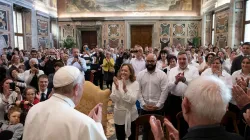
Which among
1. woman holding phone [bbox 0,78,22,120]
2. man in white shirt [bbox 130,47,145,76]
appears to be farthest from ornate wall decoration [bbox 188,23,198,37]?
woman holding phone [bbox 0,78,22,120]

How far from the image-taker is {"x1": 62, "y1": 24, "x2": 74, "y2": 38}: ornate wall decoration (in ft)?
62.4

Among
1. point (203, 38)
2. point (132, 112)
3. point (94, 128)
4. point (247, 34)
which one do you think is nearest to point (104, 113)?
point (132, 112)

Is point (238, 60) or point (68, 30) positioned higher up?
point (68, 30)

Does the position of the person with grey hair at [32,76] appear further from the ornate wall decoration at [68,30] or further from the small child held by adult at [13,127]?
the ornate wall decoration at [68,30]

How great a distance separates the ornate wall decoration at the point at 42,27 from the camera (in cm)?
1557

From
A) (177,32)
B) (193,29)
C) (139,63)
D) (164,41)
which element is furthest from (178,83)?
(193,29)

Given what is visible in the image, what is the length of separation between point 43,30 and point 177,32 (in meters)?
10.5

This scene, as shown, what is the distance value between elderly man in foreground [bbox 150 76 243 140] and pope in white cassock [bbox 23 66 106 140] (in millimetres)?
770

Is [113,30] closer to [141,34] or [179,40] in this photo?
[141,34]

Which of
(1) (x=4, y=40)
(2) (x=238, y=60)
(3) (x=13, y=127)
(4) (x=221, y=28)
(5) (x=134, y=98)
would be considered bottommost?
(3) (x=13, y=127)

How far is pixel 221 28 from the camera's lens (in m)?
13.7

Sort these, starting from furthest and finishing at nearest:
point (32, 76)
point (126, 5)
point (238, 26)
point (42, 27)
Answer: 1. point (126, 5)
2. point (42, 27)
3. point (238, 26)
4. point (32, 76)

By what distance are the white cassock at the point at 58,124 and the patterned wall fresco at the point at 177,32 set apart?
1722 cm

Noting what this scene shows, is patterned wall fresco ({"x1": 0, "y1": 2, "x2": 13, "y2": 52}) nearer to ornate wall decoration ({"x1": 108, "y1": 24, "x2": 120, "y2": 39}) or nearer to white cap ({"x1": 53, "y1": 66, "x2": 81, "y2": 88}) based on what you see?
ornate wall decoration ({"x1": 108, "y1": 24, "x2": 120, "y2": 39})
